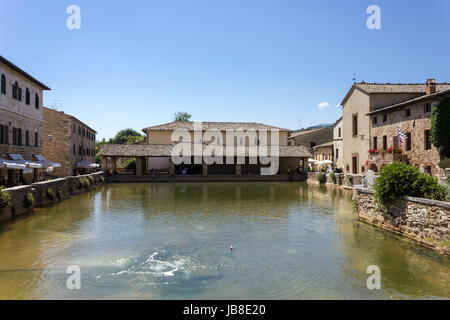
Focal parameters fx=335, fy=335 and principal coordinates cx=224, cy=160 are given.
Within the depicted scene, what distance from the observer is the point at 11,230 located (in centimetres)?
1238

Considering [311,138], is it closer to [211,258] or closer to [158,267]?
[211,258]

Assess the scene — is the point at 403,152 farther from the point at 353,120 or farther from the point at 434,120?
the point at 353,120

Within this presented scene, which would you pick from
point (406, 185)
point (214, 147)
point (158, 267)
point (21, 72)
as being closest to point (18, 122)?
point (21, 72)

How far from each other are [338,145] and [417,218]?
28.5m

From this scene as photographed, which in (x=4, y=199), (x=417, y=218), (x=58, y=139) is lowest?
(x=417, y=218)

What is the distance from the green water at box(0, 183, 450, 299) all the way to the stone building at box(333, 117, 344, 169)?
22.5 m

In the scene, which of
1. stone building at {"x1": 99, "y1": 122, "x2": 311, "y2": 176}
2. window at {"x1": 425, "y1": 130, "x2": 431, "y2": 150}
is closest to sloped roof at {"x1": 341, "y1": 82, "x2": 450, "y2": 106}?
window at {"x1": 425, "y1": 130, "x2": 431, "y2": 150}

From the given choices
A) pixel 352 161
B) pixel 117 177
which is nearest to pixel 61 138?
pixel 117 177

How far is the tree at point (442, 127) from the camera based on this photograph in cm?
2098

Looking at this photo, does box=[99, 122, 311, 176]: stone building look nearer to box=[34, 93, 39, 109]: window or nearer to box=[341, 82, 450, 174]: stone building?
box=[341, 82, 450, 174]: stone building

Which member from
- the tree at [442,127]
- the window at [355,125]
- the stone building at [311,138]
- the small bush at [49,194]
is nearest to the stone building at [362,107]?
the window at [355,125]

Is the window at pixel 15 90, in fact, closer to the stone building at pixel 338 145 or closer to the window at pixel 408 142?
the window at pixel 408 142

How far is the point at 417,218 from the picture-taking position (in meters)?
10.7

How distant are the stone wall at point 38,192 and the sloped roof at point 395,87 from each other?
25974 mm
